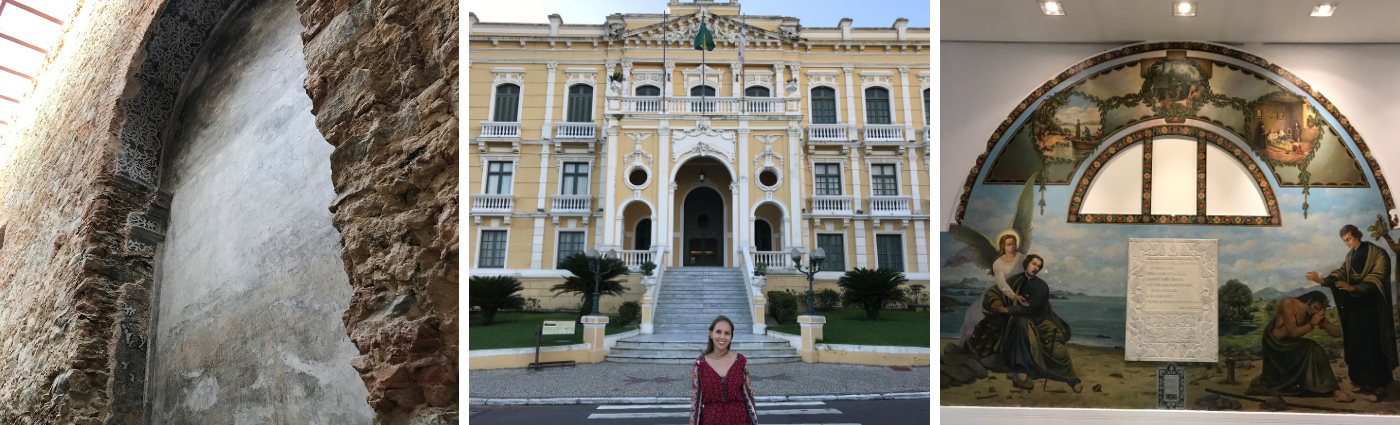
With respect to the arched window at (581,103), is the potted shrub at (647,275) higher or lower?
lower

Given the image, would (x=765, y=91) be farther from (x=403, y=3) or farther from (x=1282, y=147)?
(x=1282, y=147)

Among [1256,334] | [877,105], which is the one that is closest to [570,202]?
[877,105]

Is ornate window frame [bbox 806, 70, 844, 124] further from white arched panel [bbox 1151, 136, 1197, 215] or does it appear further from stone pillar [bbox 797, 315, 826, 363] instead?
white arched panel [bbox 1151, 136, 1197, 215]

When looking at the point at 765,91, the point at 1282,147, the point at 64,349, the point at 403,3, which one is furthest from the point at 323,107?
the point at 1282,147

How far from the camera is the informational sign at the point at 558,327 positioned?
13.5ft

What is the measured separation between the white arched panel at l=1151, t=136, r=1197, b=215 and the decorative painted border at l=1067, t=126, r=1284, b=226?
35mm

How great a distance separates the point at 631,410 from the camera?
3811 millimetres

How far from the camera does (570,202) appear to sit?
13.8ft

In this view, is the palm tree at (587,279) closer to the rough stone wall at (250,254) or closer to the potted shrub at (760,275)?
the potted shrub at (760,275)

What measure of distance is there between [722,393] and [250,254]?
3005mm

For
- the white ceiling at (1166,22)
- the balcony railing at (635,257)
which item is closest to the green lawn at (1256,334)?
the white ceiling at (1166,22)

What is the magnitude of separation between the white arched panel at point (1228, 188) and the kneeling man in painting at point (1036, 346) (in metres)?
1.60

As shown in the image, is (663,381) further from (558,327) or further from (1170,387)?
(1170,387)

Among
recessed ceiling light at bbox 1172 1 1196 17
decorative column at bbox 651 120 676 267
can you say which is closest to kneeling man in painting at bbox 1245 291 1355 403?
recessed ceiling light at bbox 1172 1 1196 17
